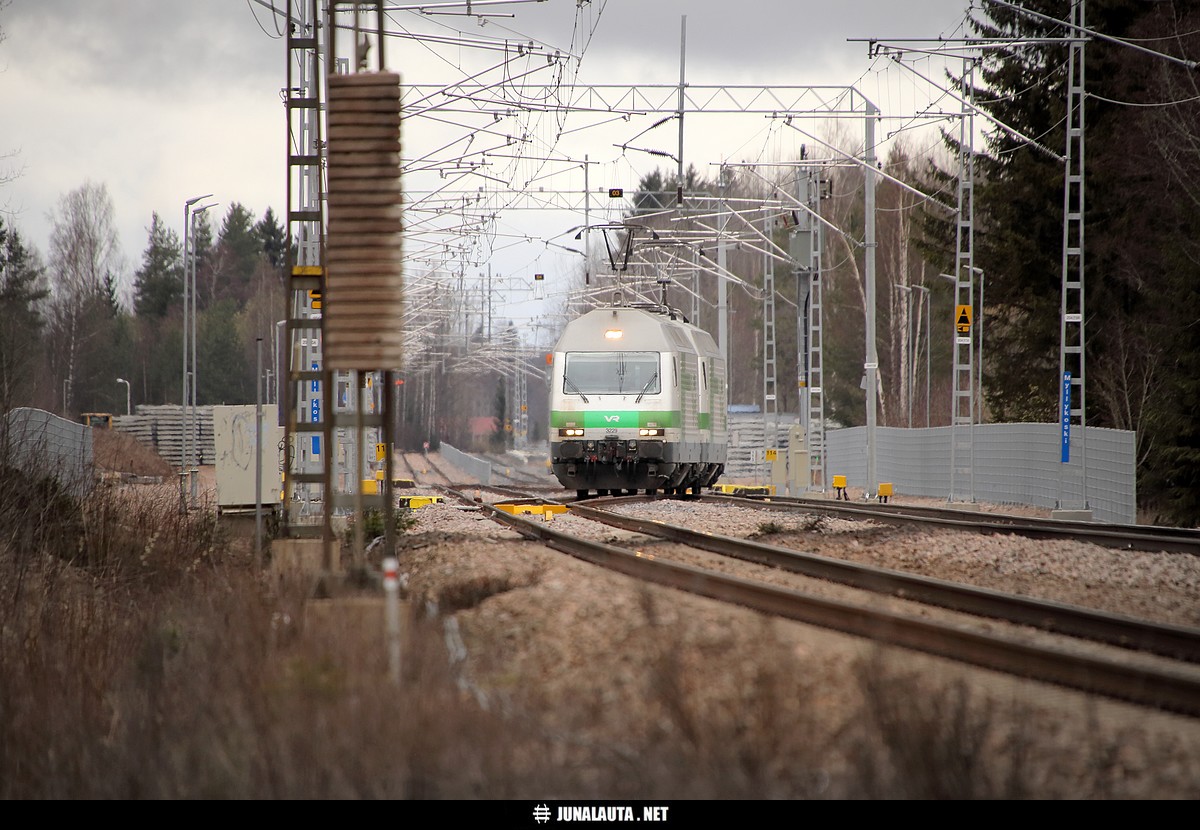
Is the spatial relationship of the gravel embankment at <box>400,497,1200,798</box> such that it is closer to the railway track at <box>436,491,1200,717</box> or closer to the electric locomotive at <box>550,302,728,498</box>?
the railway track at <box>436,491,1200,717</box>

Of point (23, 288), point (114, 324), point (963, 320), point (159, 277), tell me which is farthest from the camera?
point (159, 277)

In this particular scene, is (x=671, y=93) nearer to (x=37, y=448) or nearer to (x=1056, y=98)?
(x=1056, y=98)

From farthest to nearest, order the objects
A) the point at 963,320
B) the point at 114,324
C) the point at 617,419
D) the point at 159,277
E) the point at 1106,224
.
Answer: the point at 159,277
the point at 114,324
the point at 1106,224
the point at 963,320
the point at 617,419

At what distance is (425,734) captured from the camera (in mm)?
5539

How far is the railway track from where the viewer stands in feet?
22.0

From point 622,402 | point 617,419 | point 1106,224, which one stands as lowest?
point 617,419

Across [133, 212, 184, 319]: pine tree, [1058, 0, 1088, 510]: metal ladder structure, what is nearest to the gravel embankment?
[1058, 0, 1088, 510]: metal ladder structure

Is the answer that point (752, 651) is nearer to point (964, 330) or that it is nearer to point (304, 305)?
point (304, 305)

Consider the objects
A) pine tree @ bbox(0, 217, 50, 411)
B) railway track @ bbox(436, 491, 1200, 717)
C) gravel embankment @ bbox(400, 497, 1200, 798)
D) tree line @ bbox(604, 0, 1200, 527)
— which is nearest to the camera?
gravel embankment @ bbox(400, 497, 1200, 798)

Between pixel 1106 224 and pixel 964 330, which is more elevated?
pixel 1106 224

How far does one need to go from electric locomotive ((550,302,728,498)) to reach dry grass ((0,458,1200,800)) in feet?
54.0

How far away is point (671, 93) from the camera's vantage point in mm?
29016

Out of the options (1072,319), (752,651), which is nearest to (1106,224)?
(1072,319)

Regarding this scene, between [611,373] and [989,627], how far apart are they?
56.0 ft
